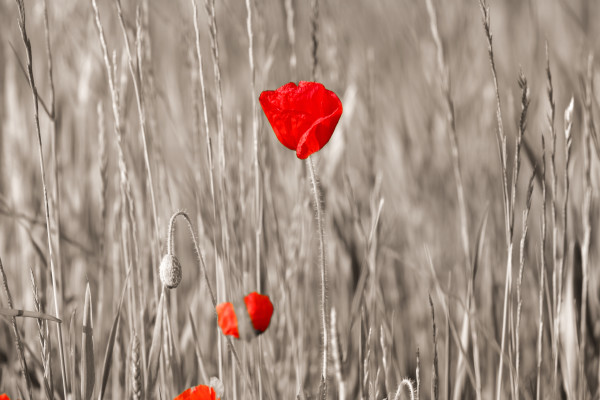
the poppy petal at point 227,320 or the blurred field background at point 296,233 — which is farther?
the blurred field background at point 296,233

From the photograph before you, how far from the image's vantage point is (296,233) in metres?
1.29

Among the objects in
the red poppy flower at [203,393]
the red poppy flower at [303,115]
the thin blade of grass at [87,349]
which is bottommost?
the red poppy flower at [203,393]

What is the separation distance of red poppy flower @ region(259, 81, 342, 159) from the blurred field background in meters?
0.11

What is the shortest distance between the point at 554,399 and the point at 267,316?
0.39 metres

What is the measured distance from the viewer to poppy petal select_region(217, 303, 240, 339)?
797 millimetres

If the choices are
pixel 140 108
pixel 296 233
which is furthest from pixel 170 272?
pixel 296 233

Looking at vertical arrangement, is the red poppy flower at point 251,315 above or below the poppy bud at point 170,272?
below

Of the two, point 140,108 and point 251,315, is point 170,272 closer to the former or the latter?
point 251,315

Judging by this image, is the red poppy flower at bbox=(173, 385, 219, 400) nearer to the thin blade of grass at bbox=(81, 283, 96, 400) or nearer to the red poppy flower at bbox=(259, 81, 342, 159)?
the thin blade of grass at bbox=(81, 283, 96, 400)

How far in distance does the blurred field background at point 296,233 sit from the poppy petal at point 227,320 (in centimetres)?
6

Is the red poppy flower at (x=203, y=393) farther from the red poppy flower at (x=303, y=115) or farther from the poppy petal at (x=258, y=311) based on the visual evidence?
the red poppy flower at (x=303, y=115)

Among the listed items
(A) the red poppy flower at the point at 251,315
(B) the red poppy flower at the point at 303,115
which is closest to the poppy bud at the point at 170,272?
(A) the red poppy flower at the point at 251,315

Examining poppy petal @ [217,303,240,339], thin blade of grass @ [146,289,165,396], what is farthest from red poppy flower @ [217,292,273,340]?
thin blade of grass @ [146,289,165,396]

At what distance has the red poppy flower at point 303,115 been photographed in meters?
0.87
